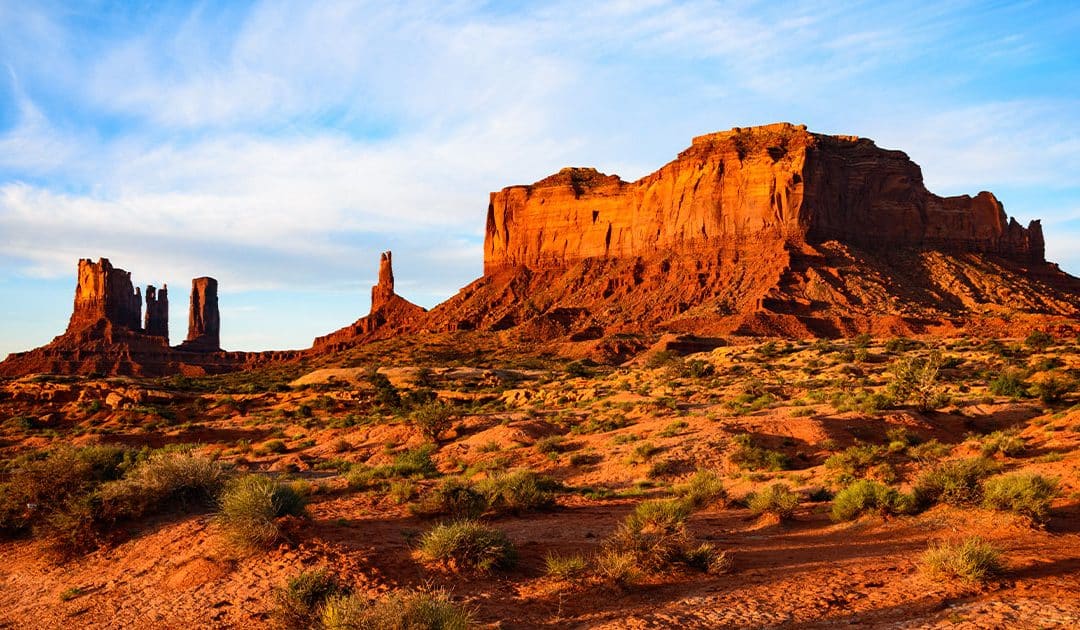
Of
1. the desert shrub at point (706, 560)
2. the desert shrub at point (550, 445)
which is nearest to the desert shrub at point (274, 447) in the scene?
the desert shrub at point (550, 445)

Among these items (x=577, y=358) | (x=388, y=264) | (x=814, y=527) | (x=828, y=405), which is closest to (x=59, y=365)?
(x=388, y=264)

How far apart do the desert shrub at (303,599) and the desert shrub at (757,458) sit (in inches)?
507

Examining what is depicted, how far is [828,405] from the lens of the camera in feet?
83.6

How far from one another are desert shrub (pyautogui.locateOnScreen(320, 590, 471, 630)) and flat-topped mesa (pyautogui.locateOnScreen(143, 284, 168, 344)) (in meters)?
153

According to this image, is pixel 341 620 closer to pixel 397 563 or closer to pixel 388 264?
pixel 397 563

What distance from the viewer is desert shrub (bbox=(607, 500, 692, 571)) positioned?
938 centimetres

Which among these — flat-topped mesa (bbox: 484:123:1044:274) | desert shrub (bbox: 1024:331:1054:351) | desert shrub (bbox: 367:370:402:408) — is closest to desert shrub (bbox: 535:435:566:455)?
desert shrub (bbox: 367:370:402:408)

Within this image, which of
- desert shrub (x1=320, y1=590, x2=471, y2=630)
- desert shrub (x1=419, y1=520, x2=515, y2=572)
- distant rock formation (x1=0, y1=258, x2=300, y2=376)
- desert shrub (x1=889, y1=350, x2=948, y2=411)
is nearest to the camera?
desert shrub (x1=320, y1=590, x2=471, y2=630)

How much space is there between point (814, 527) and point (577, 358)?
53.4 metres

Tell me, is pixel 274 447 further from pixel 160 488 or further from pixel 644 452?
pixel 160 488

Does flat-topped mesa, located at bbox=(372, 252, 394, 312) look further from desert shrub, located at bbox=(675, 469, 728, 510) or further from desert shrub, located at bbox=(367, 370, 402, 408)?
desert shrub, located at bbox=(675, 469, 728, 510)

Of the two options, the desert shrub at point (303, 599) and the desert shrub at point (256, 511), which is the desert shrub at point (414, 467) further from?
the desert shrub at point (303, 599)

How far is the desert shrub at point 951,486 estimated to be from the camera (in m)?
12.5

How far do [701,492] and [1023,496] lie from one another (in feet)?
18.0
